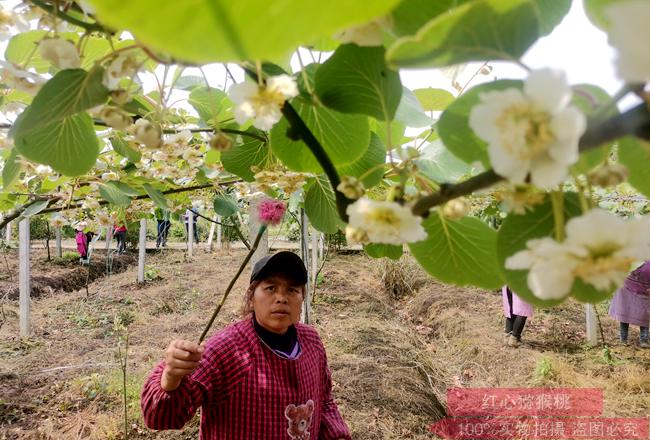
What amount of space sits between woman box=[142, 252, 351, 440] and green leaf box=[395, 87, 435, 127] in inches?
28.8

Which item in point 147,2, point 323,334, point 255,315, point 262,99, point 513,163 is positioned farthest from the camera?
point 323,334

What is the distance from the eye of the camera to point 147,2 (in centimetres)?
13

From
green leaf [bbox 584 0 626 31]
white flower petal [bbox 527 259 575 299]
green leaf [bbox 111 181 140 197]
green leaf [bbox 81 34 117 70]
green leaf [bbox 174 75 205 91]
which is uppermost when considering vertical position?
green leaf [bbox 174 75 205 91]

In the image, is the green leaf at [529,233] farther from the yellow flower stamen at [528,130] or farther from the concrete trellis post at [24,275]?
the concrete trellis post at [24,275]

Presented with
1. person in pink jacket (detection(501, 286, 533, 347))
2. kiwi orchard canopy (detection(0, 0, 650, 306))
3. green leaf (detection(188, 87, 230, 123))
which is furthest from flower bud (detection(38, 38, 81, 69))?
person in pink jacket (detection(501, 286, 533, 347))

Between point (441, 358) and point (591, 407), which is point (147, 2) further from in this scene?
point (441, 358)

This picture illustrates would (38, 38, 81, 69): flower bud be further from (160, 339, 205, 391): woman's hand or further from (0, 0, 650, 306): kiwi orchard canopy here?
(160, 339, 205, 391): woman's hand

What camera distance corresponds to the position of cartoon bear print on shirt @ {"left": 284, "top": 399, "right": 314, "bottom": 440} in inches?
51.1

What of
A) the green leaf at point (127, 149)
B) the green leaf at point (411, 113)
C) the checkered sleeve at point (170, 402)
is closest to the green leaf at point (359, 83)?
the green leaf at point (411, 113)

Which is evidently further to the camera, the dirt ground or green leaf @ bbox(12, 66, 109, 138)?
the dirt ground

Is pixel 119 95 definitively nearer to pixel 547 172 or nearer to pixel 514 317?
pixel 547 172

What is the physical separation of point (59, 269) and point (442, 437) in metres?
8.18

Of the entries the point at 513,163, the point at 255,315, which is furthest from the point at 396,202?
the point at 255,315

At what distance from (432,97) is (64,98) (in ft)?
1.61
